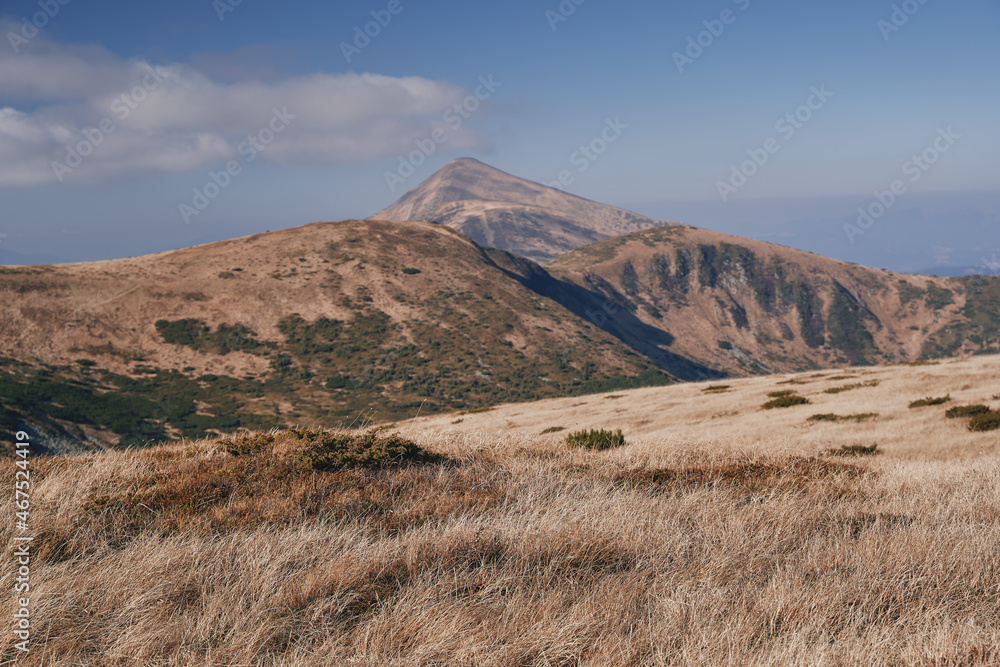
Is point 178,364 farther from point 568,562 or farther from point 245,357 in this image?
point 568,562

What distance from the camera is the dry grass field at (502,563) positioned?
12.4 feet

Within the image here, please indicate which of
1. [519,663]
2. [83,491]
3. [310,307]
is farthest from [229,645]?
[310,307]

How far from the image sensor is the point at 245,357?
108 m

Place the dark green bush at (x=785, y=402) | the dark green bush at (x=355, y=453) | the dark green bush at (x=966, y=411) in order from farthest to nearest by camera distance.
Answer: the dark green bush at (x=785, y=402) < the dark green bush at (x=966, y=411) < the dark green bush at (x=355, y=453)

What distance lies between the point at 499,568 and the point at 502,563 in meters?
0.12

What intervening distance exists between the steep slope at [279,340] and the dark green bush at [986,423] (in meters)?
56.5

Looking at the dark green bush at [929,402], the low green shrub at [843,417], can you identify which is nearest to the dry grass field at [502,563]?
the low green shrub at [843,417]

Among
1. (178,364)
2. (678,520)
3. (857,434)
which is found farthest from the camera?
(178,364)

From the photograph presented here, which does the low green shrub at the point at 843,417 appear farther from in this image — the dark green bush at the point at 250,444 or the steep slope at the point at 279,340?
the steep slope at the point at 279,340

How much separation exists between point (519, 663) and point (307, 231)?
6374 inches

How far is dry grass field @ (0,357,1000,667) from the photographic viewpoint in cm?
377

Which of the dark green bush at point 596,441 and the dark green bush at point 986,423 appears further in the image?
the dark green bush at point 986,423

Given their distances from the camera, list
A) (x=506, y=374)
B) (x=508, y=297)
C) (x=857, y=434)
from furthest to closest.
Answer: (x=508, y=297)
(x=506, y=374)
(x=857, y=434)

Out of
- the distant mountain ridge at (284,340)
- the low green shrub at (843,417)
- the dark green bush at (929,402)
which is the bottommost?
the low green shrub at (843,417)
